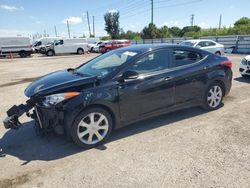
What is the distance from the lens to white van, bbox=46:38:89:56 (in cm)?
2938

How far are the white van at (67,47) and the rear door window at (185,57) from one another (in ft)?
86.9

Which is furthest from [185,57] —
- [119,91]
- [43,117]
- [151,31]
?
[151,31]

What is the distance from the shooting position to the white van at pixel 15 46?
2802cm

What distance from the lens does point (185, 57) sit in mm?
4961

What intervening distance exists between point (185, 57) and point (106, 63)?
5.24ft

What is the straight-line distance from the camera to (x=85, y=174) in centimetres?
322


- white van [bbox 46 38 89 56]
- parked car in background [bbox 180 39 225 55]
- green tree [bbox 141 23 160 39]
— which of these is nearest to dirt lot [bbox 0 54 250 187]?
parked car in background [bbox 180 39 225 55]

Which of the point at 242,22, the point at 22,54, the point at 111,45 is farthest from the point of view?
the point at 242,22

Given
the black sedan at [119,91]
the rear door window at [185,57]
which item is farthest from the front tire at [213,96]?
the rear door window at [185,57]

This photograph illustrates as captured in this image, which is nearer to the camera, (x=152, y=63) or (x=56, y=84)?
(x=56, y=84)

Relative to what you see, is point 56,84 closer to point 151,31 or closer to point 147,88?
point 147,88

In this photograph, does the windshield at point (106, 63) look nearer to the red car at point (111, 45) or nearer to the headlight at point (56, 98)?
the headlight at point (56, 98)

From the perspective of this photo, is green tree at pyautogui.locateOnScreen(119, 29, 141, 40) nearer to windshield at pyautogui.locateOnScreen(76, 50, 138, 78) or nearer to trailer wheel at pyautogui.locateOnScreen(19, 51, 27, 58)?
trailer wheel at pyautogui.locateOnScreen(19, 51, 27, 58)

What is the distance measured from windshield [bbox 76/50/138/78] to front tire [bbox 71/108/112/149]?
652 mm
